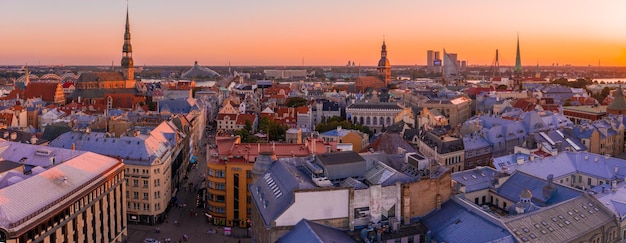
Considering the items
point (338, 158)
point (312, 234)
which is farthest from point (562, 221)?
point (312, 234)

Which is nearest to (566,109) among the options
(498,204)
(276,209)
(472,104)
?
(472,104)

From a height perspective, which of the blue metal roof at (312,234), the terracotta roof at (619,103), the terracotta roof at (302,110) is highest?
the terracotta roof at (619,103)

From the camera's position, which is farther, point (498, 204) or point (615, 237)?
point (498, 204)

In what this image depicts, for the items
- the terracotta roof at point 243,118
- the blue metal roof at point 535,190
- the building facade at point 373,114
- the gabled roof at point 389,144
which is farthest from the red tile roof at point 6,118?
the blue metal roof at point 535,190

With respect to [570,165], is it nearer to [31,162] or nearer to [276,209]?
[276,209]

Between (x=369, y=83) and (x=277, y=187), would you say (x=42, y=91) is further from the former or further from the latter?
(x=277, y=187)

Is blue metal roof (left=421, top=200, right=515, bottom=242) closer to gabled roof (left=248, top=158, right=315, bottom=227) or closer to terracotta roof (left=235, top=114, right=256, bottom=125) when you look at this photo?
gabled roof (left=248, top=158, right=315, bottom=227)

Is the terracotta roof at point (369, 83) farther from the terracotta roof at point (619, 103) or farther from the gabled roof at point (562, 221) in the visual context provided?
the gabled roof at point (562, 221)

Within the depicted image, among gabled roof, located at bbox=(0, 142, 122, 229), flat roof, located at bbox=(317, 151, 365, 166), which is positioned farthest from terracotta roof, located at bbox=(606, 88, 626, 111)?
gabled roof, located at bbox=(0, 142, 122, 229)
